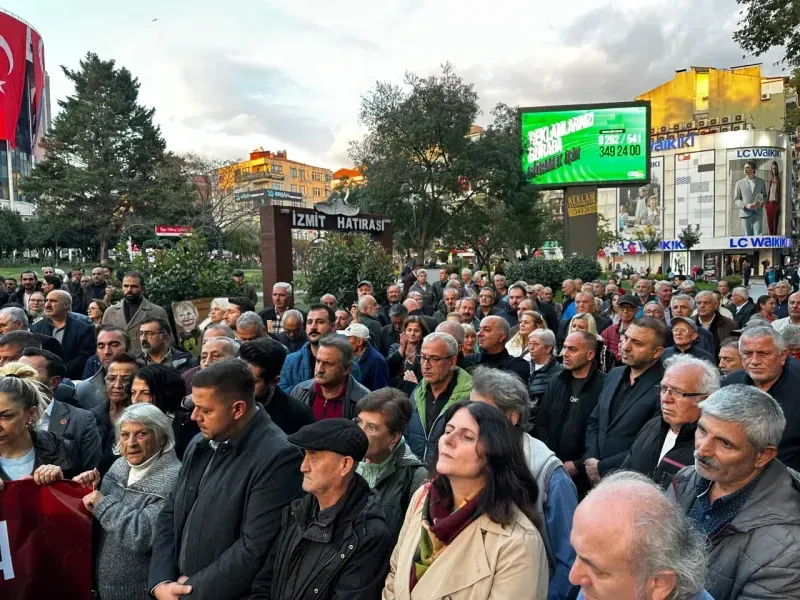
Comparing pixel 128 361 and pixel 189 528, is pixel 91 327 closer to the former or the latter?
pixel 128 361

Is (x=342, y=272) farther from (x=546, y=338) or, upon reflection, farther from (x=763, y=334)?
(x=763, y=334)

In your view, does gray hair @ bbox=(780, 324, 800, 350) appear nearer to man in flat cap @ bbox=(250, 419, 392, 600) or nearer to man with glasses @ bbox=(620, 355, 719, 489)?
man with glasses @ bbox=(620, 355, 719, 489)

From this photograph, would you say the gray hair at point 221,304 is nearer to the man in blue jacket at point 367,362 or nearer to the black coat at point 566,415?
the man in blue jacket at point 367,362

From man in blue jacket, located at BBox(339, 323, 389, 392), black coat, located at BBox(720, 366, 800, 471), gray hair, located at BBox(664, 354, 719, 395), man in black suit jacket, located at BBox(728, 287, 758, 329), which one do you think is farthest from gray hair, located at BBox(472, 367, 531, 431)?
man in black suit jacket, located at BBox(728, 287, 758, 329)

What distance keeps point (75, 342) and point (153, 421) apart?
4.40 meters

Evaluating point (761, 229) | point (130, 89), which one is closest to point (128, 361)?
point (130, 89)

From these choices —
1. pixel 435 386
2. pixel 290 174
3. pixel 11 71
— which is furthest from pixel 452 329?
pixel 290 174

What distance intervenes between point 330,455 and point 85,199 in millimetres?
39872

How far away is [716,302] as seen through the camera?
8000mm

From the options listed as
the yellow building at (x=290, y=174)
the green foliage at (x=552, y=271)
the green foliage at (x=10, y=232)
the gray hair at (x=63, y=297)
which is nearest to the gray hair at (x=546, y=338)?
the gray hair at (x=63, y=297)

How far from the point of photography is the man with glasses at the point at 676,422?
10.3 ft

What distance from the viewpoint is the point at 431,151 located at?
83.9ft

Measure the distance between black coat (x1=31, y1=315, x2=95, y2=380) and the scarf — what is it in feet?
18.3

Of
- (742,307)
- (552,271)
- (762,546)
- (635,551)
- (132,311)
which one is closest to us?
(635,551)
